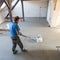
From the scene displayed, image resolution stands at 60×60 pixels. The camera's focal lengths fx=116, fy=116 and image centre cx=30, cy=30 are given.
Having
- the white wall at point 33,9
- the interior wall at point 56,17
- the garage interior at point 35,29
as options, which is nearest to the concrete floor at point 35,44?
the garage interior at point 35,29

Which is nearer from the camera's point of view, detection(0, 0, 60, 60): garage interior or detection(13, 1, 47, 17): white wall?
detection(0, 0, 60, 60): garage interior

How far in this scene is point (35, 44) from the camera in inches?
155

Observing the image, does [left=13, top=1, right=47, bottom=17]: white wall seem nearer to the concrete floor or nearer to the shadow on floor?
the concrete floor

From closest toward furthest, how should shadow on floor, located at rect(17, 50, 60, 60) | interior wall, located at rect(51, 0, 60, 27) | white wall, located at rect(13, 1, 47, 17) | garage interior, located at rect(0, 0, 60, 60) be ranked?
1. shadow on floor, located at rect(17, 50, 60, 60)
2. garage interior, located at rect(0, 0, 60, 60)
3. interior wall, located at rect(51, 0, 60, 27)
4. white wall, located at rect(13, 1, 47, 17)

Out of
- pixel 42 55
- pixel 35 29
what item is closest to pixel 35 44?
pixel 42 55

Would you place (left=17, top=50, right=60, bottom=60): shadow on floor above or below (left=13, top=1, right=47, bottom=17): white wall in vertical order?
below

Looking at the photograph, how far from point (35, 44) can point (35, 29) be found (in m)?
1.13

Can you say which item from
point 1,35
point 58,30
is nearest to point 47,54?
point 58,30

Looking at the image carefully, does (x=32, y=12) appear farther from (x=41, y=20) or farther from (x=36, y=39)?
(x=36, y=39)

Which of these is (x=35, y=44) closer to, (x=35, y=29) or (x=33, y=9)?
(x=35, y=29)

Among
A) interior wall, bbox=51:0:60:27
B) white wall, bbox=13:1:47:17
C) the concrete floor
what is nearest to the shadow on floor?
the concrete floor

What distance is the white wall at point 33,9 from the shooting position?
231 inches

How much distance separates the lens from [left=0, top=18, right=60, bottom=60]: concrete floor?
11.1ft

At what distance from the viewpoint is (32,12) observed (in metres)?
6.07
